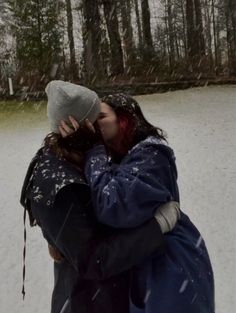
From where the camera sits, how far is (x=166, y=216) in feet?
5.96

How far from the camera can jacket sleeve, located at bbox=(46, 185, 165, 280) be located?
1.72m

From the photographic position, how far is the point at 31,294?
5805 mm

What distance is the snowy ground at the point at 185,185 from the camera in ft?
19.3

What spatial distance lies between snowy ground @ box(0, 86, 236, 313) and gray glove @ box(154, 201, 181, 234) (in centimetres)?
367

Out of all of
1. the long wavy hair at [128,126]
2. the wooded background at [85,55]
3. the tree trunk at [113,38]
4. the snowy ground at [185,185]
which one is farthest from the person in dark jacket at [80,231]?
the tree trunk at [113,38]

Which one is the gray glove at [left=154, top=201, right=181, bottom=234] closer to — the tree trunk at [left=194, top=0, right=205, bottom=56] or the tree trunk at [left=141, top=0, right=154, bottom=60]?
the tree trunk at [left=141, top=0, right=154, bottom=60]

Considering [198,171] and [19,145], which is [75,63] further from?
[198,171]

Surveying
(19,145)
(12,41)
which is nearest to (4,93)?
(12,41)

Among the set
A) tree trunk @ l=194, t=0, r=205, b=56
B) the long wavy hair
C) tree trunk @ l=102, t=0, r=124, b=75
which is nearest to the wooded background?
tree trunk @ l=102, t=0, r=124, b=75

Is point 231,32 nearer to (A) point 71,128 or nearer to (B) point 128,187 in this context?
(A) point 71,128

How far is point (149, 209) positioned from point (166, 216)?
0.30 ft

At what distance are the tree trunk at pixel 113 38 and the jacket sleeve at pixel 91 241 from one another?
17.4m

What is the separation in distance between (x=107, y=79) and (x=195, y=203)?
10.9m

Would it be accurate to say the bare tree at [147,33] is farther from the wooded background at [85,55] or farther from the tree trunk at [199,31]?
the tree trunk at [199,31]
